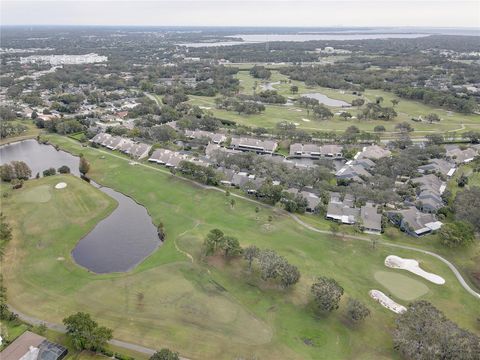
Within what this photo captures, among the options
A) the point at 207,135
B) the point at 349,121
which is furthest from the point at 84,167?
the point at 349,121

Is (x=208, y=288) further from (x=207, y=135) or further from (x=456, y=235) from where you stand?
(x=207, y=135)

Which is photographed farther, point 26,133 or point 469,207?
point 26,133

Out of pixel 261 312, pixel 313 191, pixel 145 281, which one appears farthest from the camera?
pixel 313 191

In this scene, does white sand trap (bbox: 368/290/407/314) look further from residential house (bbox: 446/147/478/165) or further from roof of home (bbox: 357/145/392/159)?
residential house (bbox: 446/147/478/165)

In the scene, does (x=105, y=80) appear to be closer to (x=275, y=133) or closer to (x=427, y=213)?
Answer: (x=275, y=133)

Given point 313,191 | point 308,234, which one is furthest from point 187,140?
point 308,234

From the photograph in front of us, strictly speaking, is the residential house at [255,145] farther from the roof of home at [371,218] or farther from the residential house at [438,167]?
the roof of home at [371,218]
